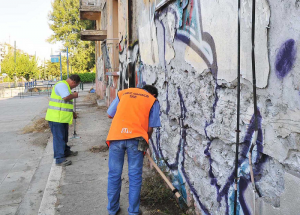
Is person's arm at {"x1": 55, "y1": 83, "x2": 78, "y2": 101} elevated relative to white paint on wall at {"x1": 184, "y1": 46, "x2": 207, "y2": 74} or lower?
lower

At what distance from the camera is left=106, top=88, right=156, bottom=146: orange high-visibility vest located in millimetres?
3217

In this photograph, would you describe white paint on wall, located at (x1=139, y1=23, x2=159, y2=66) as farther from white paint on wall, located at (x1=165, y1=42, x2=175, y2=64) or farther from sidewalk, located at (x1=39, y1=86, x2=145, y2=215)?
sidewalk, located at (x1=39, y1=86, x2=145, y2=215)

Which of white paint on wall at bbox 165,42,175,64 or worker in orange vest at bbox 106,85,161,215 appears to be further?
white paint on wall at bbox 165,42,175,64

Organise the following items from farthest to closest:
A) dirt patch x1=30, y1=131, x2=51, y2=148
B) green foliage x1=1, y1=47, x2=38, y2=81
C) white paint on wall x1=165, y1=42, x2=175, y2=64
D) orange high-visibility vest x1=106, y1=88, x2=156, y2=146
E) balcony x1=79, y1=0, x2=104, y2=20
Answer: green foliage x1=1, y1=47, x2=38, y2=81
balcony x1=79, y1=0, x2=104, y2=20
dirt patch x1=30, y1=131, x2=51, y2=148
white paint on wall x1=165, y1=42, x2=175, y2=64
orange high-visibility vest x1=106, y1=88, x2=156, y2=146

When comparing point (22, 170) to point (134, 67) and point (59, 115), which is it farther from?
point (134, 67)

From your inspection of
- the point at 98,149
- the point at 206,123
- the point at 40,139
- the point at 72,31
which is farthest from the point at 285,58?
the point at 72,31

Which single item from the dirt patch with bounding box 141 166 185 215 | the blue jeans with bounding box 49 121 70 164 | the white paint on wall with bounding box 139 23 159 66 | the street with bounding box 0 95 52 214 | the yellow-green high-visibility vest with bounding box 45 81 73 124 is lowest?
the street with bounding box 0 95 52 214

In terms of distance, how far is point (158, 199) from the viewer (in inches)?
143

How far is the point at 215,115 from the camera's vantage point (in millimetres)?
2641

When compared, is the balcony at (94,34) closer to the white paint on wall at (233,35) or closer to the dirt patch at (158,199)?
the dirt patch at (158,199)

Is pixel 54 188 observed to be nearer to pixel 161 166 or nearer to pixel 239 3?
pixel 161 166

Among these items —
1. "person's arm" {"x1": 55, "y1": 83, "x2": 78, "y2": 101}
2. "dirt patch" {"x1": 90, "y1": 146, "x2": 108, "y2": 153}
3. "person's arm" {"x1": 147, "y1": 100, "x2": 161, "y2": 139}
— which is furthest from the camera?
"dirt patch" {"x1": 90, "y1": 146, "x2": 108, "y2": 153}

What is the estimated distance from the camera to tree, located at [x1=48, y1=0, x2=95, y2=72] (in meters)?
41.2

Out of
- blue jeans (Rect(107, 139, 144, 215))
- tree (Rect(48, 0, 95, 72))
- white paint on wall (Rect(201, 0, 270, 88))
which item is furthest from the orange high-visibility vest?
tree (Rect(48, 0, 95, 72))
